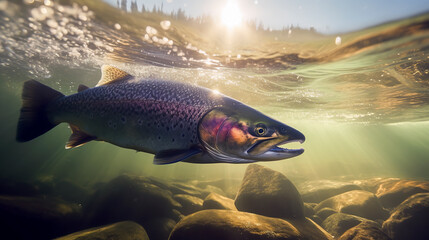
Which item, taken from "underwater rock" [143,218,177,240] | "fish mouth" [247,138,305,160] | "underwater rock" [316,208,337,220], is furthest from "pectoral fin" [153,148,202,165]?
"underwater rock" [316,208,337,220]

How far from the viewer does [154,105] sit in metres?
2.67

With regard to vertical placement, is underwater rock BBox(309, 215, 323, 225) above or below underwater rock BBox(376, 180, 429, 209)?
below

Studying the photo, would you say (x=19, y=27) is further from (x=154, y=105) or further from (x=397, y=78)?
(x=397, y=78)

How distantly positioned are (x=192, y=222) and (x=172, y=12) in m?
7.07

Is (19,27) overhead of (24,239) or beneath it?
overhead

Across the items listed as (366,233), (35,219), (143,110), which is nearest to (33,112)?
(143,110)

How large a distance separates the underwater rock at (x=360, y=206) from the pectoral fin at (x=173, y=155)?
33.1ft

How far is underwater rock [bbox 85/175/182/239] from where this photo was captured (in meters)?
7.56

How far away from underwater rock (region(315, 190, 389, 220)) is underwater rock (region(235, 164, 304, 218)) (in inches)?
121

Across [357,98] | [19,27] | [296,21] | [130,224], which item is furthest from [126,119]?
[357,98]

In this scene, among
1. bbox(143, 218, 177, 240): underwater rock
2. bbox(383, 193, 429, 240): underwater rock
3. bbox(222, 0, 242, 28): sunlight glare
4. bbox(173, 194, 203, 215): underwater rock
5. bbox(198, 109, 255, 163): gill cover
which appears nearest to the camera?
bbox(198, 109, 255, 163): gill cover

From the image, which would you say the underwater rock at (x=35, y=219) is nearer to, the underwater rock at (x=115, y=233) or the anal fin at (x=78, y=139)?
the underwater rock at (x=115, y=233)

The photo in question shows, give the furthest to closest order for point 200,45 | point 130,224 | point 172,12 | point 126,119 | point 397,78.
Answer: point 397,78, point 200,45, point 172,12, point 130,224, point 126,119

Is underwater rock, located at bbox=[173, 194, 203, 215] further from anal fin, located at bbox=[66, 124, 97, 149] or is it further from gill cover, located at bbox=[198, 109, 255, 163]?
gill cover, located at bbox=[198, 109, 255, 163]
